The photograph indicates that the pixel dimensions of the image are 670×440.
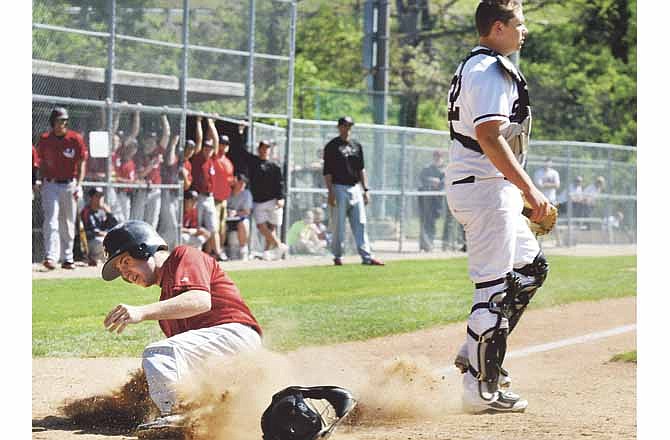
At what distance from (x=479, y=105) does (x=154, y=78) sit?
12.3 meters

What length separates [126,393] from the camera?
6277 mm

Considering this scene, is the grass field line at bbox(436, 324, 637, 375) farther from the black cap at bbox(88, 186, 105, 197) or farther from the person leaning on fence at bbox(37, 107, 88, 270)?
the black cap at bbox(88, 186, 105, 197)

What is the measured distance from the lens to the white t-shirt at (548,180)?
25.5 m

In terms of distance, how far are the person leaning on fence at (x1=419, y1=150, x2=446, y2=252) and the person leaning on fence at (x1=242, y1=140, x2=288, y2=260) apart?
4626 mm

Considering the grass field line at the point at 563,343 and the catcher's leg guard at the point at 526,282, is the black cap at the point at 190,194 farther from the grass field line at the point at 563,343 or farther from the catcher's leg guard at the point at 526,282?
the catcher's leg guard at the point at 526,282

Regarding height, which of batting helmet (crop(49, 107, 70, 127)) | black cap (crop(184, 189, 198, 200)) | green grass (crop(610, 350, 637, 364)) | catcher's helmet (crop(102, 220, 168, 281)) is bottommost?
green grass (crop(610, 350, 637, 364))

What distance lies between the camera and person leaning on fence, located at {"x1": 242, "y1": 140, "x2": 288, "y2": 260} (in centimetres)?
1842

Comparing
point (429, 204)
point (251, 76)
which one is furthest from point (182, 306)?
point (429, 204)

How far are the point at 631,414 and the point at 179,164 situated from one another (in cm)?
1206

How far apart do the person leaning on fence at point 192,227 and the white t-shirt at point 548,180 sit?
33.9 feet

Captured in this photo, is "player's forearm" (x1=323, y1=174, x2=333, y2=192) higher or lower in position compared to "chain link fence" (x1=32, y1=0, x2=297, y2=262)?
lower

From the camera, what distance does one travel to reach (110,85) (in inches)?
658

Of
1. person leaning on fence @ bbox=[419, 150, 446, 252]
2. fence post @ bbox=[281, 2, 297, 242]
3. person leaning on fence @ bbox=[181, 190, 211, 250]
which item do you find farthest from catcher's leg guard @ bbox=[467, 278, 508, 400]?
person leaning on fence @ bbox=[419, 150, 446, 252]
